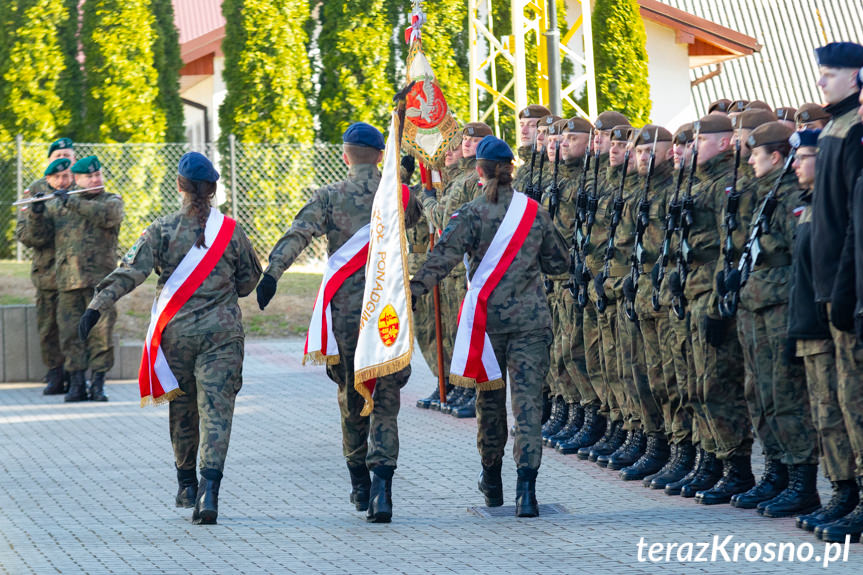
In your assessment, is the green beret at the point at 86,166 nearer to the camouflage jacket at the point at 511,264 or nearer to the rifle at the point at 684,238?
the camouflage jacket at the point at 511,264

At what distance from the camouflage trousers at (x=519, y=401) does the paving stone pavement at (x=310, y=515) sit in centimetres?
39

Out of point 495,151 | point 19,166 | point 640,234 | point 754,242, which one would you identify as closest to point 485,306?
point 495,151

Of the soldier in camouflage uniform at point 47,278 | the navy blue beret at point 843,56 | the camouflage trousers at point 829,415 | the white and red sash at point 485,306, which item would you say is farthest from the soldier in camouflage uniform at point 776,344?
the soldier in camouflage uniform at point 47,278

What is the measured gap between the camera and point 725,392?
8.91 metres

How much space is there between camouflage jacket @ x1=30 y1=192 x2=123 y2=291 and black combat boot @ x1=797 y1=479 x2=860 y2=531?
8.00 meters

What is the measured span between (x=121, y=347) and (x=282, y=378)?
1.75 metres

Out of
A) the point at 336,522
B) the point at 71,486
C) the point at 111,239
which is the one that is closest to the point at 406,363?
the point at 336,522

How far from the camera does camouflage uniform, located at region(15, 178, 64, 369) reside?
46.4 feet

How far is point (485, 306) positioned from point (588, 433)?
8.31 feet

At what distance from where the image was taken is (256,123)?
23.2 m

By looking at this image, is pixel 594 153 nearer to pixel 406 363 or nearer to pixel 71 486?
pixel 406 363

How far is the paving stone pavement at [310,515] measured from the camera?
7316mm

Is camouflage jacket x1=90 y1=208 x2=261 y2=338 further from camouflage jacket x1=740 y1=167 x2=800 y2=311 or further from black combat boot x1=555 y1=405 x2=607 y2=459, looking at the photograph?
black combat boot x1=555 y1=405 x2=607 y2=459

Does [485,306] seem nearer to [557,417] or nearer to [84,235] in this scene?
[557,417]
